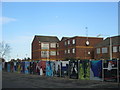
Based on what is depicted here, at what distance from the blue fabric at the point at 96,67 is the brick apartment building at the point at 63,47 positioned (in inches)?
1673

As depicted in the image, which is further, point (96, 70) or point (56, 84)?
point (96, 70)

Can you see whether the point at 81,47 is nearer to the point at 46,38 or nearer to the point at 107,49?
the point at 107,49

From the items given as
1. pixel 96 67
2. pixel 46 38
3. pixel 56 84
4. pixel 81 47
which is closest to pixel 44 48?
pixel 46 38

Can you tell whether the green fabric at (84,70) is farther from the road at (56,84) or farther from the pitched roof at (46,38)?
the pitched roof at (46,38)

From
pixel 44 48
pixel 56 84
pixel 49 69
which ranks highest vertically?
pixel 44 48

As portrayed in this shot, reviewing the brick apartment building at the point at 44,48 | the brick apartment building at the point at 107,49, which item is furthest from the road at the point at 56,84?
the brick apartment building at the point at 44,48

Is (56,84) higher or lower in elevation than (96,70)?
lower

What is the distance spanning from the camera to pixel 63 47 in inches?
2921

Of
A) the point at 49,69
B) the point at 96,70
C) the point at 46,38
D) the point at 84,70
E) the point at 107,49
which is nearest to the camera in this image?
the point at 96,70

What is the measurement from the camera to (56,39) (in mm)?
85812

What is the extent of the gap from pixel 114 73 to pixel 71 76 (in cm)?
690

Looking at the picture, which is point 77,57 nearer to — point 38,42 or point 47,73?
point 38,42

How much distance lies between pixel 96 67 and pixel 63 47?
52.4 meters

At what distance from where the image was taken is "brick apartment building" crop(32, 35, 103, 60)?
65675 mm
